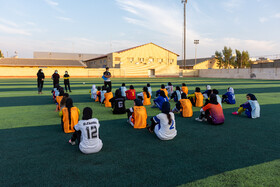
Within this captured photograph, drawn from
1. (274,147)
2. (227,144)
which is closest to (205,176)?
(227,144)

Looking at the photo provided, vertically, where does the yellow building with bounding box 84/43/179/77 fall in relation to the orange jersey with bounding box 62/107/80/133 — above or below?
above

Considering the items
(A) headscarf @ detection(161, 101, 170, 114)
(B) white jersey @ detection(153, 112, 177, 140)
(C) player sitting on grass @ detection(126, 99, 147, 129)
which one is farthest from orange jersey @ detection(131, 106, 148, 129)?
(A) headscarf @ detection(161, 101, 170, 114)

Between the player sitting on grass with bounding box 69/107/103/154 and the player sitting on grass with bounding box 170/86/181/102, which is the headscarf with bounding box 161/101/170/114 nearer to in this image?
the player sitting on grass with bounding box 69/107/103/154

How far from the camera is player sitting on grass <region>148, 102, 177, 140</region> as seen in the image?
16.0 feet

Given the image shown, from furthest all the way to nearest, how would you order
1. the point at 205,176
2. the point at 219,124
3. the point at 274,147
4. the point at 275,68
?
the point at 275,68 < the point at 219,124 < the point at 274,147 < the point at 205,176

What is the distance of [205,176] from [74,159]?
274 cm

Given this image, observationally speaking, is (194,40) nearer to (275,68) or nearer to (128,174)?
(275,68)

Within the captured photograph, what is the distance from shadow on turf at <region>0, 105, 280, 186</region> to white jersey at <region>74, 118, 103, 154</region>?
0.19m

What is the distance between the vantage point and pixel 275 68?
39281 mm

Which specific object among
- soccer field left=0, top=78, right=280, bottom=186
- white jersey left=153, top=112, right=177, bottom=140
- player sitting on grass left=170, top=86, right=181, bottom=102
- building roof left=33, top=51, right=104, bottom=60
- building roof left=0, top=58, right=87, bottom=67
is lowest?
soccer field left=0, top=78, right=280, bottom=186

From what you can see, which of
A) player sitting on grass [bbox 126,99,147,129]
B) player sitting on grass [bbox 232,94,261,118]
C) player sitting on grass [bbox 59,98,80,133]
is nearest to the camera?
player sitting on grass [bbox 59,98,80,133]

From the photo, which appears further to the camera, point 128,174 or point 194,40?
point 194,40

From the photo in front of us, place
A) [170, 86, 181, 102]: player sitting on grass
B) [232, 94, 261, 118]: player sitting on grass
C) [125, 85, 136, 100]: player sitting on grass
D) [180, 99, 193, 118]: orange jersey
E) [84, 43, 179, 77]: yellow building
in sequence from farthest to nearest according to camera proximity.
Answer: [84, 43, 179, 77]: yellow building < [125, 85, 136, 100]: player sitting on grass < [170, 86, 181, 102]: player sitting on grass < [180, 99, 193, 118]: orange jersey < [232, 94, 261, 118]: player sitting on grass

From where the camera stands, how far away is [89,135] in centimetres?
414
